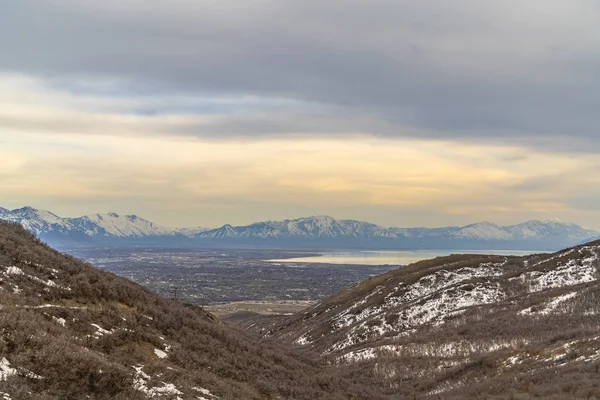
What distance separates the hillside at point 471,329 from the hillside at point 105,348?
29.8 feet

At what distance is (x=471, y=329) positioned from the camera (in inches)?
1951

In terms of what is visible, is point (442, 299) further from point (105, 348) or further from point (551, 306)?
point (105, 348)

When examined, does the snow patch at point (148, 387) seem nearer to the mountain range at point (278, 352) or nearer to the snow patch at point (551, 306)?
the mountain range at point (278, 352)

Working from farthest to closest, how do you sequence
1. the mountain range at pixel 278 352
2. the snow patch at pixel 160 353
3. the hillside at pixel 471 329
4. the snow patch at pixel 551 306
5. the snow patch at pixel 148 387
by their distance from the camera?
the snow patch at pixel 551 306 → the hillside at pixel 471 329 → the snow patch at pixel 160 353 → the snow patch at pixel 148 387 → the mountain range at pixel 278 352

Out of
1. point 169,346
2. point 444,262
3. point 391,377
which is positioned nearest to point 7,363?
point 169,346

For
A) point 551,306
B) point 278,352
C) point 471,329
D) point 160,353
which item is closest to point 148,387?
point 160,353

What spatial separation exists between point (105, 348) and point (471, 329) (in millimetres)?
40758

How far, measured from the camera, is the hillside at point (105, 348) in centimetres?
1431

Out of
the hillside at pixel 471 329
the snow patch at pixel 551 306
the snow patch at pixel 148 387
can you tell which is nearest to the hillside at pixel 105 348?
the snow patch at pixel 148 387

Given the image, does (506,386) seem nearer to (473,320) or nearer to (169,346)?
(169,346)

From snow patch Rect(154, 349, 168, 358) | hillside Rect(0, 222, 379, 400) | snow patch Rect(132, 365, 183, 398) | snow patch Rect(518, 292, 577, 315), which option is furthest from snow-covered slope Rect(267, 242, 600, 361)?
snow patch Rect(132, 365, 183, 398)

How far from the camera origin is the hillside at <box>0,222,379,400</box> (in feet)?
47.0

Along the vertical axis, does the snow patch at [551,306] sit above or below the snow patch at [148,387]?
below

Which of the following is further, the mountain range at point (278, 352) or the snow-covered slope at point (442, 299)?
the snow-covered slope at point (442, 299)
